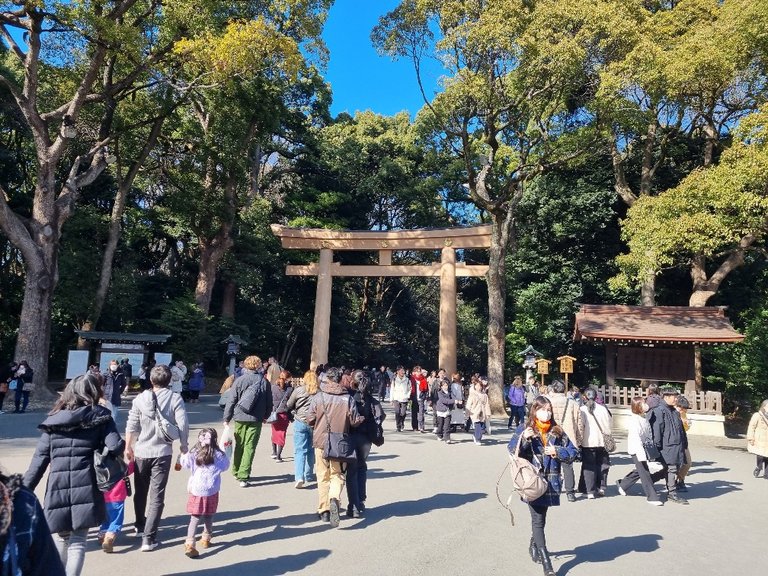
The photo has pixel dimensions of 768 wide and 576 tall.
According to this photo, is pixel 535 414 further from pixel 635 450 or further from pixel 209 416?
pixel 209 416

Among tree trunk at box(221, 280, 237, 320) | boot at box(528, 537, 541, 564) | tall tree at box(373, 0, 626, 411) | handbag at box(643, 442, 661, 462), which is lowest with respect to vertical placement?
boot at box(528, 537, 541, 564)

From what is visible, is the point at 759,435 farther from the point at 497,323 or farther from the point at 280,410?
the point at 497,323

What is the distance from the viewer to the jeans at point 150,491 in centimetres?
469

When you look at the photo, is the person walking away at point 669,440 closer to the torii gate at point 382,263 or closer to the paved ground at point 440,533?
the paved ground at point 440,533

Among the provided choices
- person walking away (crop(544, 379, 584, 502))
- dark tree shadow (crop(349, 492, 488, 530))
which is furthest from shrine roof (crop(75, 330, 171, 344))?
person walking away (crop(544, 379, 584, 502))

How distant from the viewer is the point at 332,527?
5.54m

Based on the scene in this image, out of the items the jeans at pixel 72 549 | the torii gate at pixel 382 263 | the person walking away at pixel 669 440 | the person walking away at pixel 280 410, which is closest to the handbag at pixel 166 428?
the jeans at pixel 72 549

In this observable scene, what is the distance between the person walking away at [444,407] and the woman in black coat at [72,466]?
8454 mm

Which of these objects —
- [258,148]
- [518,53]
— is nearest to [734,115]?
[518,53]

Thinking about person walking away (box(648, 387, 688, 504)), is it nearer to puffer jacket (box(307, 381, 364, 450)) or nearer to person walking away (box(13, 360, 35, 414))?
puffer jacket (box(307, 381, 364, 450))

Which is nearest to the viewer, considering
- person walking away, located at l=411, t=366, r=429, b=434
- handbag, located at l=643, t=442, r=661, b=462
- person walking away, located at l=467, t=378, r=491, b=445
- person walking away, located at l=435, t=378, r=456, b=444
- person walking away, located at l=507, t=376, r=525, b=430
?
handbag, located at l=643, t=442, r=661, b=462

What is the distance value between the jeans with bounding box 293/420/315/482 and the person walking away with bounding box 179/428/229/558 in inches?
86.3

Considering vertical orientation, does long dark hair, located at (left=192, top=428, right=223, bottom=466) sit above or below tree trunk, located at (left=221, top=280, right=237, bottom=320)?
below

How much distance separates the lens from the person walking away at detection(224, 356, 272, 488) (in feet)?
22.0
